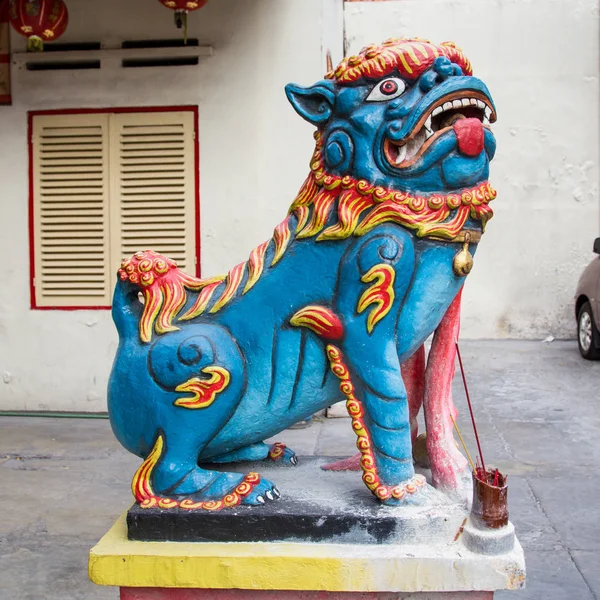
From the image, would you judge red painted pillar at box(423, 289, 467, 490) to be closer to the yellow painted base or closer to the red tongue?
the yellow painted base

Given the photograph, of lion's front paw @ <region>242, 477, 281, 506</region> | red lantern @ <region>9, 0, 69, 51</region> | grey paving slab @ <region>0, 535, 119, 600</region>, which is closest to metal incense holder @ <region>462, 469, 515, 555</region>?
lion's front paw @ <region>242, 477, 281, 506</region>

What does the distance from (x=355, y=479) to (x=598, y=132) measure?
841cm

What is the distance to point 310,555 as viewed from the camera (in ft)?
6.29

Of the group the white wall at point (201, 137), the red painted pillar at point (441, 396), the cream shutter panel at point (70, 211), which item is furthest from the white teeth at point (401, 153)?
the cream shutter panel at point (70, 211)

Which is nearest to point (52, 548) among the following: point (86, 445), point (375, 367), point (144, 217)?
point (86, 445)

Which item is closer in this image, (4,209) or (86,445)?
(86,445)

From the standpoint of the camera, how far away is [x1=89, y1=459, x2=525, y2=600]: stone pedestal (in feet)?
6.20

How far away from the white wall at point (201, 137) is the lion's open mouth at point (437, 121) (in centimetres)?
365

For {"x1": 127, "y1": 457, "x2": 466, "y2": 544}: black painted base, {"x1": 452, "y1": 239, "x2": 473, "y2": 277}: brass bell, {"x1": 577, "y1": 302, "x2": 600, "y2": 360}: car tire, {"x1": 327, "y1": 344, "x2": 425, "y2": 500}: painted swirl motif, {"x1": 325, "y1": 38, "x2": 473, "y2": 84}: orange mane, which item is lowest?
{"x1": 577, "y1": 302, "x2": 600, "y2": 360}: car tire

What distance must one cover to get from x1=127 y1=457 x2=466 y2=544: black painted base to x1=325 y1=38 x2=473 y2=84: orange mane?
3.36 feet

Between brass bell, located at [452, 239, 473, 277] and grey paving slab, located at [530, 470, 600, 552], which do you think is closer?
brass bell, located at [452, 239, 473, 277]

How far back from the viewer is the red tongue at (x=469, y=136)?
1966mm

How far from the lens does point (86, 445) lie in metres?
5.41

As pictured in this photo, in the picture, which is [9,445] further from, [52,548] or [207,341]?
[207,341]
